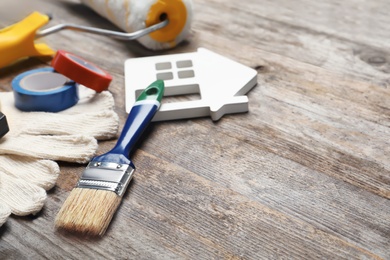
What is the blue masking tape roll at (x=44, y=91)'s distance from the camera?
0.90 meters

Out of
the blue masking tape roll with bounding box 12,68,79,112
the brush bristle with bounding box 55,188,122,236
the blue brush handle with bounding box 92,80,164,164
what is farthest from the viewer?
the blue masking tape roll with bounding box 12,68,79,112

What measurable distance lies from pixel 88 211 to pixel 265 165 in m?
0.28

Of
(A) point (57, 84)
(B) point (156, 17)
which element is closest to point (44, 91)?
(A) point (57, 84)

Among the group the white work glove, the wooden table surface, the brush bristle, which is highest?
the brush bristle

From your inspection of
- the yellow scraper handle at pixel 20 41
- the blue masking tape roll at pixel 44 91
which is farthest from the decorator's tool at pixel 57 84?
the yellow scraper handle at pixel 20 41

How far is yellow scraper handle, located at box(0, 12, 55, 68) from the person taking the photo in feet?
3.39

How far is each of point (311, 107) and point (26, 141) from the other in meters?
0.48

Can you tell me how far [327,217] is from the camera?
0.70m

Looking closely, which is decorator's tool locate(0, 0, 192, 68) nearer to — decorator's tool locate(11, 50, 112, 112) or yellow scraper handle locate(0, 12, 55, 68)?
yellow scraper handle locate(0, 12, 55, 68)

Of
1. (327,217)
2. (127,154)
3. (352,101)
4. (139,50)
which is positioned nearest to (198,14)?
(139,50)

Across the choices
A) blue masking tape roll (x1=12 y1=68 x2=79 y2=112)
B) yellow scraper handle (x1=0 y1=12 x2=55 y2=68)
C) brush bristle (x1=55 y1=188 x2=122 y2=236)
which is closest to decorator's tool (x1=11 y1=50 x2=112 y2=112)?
blue masking tape roll (x1=12 y1=68 x2=79 y2=112)

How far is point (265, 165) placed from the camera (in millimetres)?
797

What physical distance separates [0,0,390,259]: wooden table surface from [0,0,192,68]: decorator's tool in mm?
31

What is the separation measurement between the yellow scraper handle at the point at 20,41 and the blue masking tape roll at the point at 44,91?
0.38 ft
